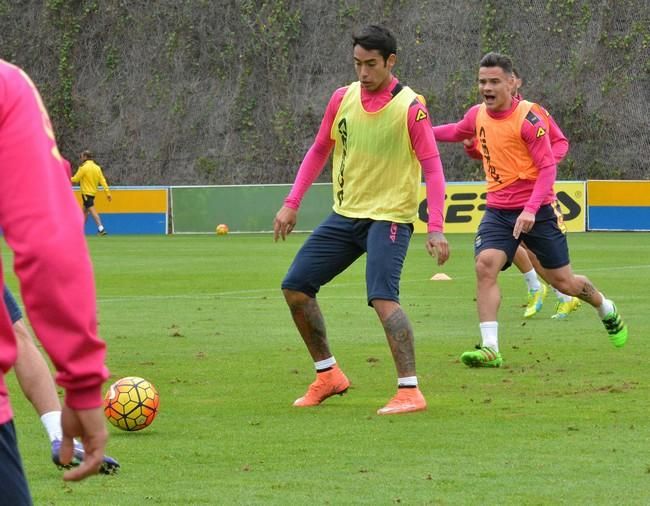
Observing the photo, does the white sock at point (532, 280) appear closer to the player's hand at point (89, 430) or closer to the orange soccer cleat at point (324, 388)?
the orange soccer cleat at point (324, 388)

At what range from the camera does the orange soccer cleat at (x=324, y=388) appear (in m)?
8.61

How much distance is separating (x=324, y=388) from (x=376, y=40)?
2049mm

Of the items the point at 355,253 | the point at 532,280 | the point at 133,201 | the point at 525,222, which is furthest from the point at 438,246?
the point at 133,201

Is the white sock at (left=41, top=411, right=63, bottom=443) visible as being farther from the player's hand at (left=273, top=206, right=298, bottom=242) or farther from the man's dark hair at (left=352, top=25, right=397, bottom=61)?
the man's dark hair at (left=352, top=25, right=397, bottom=61)

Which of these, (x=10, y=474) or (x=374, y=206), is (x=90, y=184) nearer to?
(x=374, y=206)

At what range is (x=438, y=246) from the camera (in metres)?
8.41

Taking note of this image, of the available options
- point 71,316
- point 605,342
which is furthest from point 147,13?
point 71,316

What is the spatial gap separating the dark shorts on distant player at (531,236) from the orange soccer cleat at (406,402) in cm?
257

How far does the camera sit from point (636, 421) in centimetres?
776

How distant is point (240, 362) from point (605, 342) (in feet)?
10.2

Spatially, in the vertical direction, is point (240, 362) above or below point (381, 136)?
below

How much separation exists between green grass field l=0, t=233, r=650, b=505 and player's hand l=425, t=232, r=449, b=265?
863 mm

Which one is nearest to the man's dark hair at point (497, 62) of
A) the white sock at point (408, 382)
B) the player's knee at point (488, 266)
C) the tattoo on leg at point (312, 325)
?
the player's knee at point (488, 266)

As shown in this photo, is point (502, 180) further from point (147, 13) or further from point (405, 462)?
point (147, 13)
